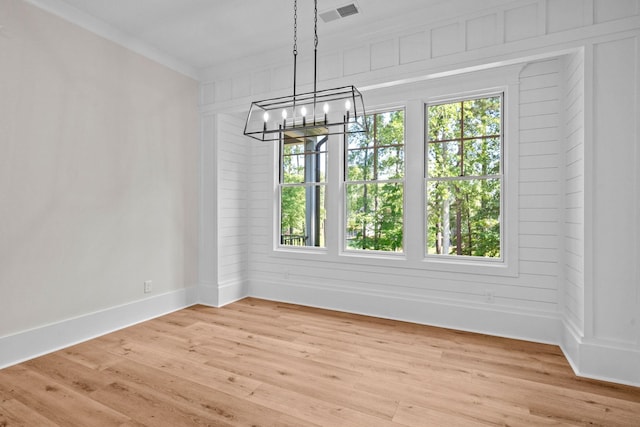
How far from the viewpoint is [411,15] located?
3137mm

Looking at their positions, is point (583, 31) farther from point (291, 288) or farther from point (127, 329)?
point (127, 329)

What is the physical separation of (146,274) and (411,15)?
379cm

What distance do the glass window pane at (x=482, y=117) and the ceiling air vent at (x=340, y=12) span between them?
4.98 feet

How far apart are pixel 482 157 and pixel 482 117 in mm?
421

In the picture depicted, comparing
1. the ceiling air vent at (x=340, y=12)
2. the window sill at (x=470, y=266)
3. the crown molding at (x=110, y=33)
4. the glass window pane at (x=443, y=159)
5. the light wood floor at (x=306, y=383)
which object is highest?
the ceiling air vent at (x=340, y=12)

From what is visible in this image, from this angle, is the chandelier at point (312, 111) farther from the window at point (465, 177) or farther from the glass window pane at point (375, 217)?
the window at point (465, 177)

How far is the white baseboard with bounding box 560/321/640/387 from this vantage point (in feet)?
8.00

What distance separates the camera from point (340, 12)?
3.15 metres

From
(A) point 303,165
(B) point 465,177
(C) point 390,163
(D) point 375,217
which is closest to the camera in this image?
(B) point 465,177

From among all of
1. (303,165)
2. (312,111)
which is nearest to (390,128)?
(312,111)

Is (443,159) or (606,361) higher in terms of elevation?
(443,159)

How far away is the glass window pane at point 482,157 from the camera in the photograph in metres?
3.53

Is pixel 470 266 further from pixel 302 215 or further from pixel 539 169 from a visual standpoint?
pixel 302 215

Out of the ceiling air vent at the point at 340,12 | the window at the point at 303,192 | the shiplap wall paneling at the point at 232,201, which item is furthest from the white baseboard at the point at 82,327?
the ceiling air vent at the point at 340,12
